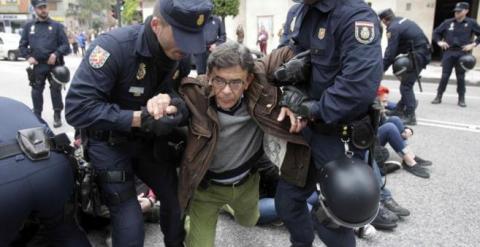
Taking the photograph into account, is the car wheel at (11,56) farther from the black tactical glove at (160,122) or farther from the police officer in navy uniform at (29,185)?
the black tactical glove at (160,122)

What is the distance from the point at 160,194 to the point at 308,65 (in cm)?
109

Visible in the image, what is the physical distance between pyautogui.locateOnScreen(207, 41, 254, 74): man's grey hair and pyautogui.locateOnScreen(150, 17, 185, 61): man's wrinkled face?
18cm

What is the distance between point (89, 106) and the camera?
197cm

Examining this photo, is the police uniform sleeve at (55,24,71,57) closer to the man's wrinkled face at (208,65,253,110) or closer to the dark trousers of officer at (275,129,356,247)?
the man's wrinkled face at (208,65,253,110)

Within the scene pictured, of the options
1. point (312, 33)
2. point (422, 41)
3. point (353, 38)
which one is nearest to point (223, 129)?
point (312, 33)

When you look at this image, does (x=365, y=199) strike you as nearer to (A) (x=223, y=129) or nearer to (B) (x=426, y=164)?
(A) (x=223, y=129)

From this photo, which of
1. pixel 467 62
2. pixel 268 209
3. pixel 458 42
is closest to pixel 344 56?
pixel 268 209

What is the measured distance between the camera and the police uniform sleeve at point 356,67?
5.99 ft

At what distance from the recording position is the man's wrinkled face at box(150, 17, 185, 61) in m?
1.95

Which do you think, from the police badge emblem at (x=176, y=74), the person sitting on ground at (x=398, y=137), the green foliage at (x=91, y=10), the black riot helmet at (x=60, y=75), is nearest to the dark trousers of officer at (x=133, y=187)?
the police badge emblem at (x=176, y=74)

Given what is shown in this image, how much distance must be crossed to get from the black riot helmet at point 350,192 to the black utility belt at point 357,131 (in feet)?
0.30

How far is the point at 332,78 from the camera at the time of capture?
2020 millimetres

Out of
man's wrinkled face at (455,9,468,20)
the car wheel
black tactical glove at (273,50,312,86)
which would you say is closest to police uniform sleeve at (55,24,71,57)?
black tactical glove at (273,50,312,86)

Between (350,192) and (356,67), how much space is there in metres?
0.55
